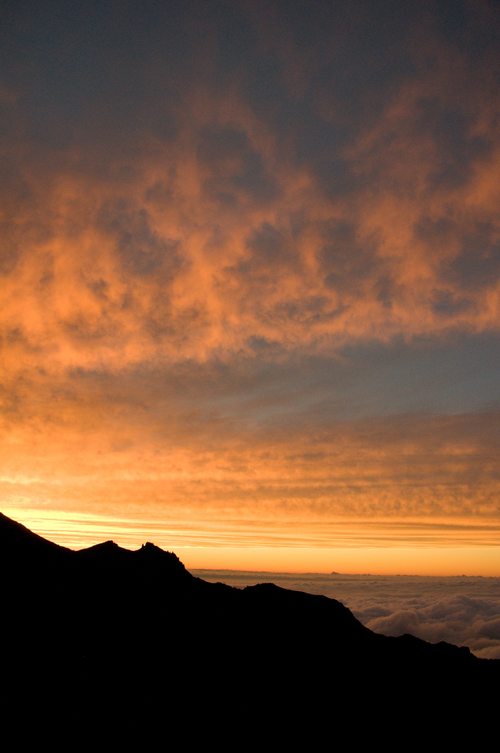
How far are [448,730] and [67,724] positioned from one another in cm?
3385

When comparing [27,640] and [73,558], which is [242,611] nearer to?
[73,558]

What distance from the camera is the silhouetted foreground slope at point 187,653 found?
27.6 meters

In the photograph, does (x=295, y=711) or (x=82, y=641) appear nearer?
(x=82, y=641)

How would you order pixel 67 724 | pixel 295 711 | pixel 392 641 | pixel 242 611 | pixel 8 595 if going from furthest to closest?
pixel 392 641 < pixel 242 611 < pixel 295 711 < pixel 8 595 < pixel 67 724

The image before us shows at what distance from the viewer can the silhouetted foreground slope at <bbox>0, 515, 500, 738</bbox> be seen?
90.6 ft

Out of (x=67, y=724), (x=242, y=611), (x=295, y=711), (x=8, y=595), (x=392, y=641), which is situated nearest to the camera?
(x=67, y=724)

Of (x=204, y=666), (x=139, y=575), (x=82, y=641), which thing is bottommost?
(x=204, y=666)

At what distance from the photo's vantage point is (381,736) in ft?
114

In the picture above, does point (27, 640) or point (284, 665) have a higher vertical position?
point (27, 640)

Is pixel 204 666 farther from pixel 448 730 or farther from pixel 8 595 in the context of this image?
pixel 448 730

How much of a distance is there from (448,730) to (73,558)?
3697 cm

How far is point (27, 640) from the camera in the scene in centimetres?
2730

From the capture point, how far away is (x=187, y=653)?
35000mm

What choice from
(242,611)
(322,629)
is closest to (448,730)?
(322,629)
